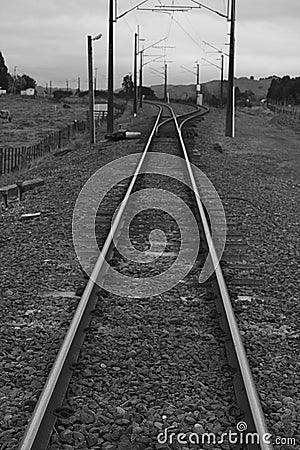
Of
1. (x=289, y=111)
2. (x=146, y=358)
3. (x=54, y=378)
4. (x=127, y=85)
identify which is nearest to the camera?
(x=54, y=378)

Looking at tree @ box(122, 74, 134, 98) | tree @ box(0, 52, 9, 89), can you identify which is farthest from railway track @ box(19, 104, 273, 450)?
tree @ box(0, 52, 9, 89)

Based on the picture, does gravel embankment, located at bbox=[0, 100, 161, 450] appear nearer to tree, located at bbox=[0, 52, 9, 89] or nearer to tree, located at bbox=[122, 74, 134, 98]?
tree, located at bbox=[122, 74, 134, 98]

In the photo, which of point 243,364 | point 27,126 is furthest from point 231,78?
point 243,364

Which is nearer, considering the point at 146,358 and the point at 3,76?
the point at 146,358

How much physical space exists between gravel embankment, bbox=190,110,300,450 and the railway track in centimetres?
19

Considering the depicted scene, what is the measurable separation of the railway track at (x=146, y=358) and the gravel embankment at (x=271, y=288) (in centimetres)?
19

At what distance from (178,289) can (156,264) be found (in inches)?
40.7

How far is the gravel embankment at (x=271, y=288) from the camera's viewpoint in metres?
5.19

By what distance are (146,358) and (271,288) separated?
97.3 inches

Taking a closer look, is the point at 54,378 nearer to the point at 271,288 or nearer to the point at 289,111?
the point at 271,288

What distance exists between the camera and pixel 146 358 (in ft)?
18.9

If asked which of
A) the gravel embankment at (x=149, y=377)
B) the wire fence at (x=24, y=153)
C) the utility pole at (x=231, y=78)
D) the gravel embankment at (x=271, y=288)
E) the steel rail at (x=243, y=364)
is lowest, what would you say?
the wire fence at (x=24, y=153)

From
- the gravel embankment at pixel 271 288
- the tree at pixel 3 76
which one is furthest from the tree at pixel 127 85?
the gravel embankment at pixel 271 288

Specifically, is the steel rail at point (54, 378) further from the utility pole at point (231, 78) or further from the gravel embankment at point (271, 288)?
the utility pole at point (231, 78)
